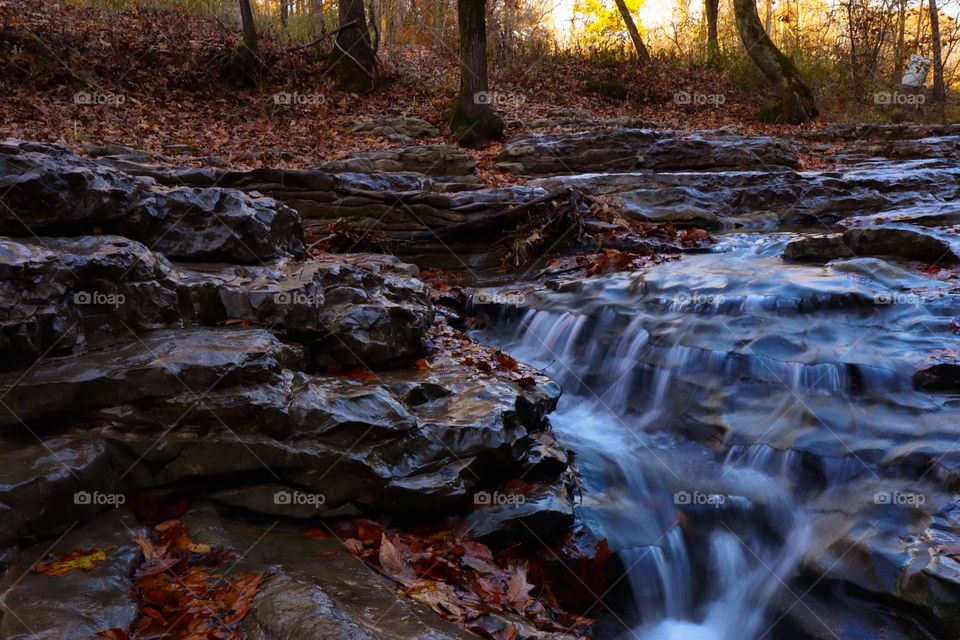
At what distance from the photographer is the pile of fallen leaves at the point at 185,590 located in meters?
2.75

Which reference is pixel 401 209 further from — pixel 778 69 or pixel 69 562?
pixel 778 69

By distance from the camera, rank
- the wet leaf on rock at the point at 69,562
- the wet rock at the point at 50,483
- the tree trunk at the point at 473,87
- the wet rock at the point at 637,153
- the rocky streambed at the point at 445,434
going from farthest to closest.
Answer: the tree trunk at the point at 473,87 → the wet rock at the point at 637,153 → the rocky streambed at the point at 445,434 → the wet rock at the point at 50,483 → the wet leaf on rock at the point at 69,562

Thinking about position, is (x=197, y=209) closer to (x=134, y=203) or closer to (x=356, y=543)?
(x=134, y=203)

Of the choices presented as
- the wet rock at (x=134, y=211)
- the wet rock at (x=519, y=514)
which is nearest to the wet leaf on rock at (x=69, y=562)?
the wet rock at (x=519, y=514)

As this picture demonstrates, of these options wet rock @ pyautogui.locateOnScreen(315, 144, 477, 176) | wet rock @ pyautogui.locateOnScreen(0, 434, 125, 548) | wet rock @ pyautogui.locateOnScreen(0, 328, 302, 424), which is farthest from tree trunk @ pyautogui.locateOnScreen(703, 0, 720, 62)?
wet rock @ pyautogui.locateOnScreen(0, 434, 125, 548)

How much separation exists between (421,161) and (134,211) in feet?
22.0

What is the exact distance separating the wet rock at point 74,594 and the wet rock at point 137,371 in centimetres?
76

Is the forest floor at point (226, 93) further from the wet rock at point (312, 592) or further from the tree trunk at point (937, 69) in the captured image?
the wet rock at point (312, 592)

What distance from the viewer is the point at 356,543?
363cm

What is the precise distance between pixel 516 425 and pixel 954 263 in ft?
18.9

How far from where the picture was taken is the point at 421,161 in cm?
1158

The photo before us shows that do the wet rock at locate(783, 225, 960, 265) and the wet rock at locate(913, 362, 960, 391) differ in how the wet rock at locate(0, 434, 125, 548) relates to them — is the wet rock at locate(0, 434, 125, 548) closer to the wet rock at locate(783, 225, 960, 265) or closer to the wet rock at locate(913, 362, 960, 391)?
the wet rock at locate(913, 362, 960, 391)

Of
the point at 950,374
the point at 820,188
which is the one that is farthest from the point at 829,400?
the point at 820,188

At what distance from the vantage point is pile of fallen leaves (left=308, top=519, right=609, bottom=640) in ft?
10.4
